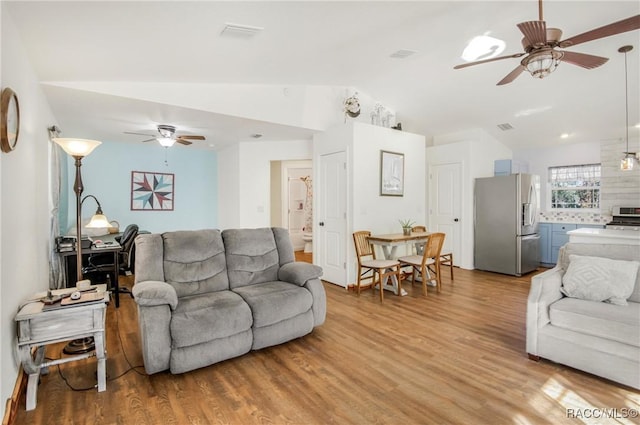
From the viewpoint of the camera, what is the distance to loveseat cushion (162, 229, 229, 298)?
285 cm

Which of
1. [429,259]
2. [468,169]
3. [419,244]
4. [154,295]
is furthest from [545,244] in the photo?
[154,295]

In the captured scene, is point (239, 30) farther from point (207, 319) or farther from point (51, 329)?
point (51, 329)

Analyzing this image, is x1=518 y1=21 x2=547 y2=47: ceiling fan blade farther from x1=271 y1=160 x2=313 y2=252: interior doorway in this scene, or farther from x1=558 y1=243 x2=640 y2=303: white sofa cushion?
x1=271 y1=160 x2=313 y2=252: interior doorway

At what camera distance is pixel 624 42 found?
368 cm

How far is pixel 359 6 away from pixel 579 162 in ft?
19.8

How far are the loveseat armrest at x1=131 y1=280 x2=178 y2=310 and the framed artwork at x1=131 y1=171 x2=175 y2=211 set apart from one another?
4665 mm

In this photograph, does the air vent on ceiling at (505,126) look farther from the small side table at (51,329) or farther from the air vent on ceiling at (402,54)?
→ the small side table at (51,329)

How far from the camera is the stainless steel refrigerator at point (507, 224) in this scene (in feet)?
18.3

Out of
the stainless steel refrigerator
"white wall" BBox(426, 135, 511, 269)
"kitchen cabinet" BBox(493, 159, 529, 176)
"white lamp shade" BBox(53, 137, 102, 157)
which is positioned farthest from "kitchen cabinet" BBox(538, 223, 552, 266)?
"white lamp shade" BBox(53, 137, 102, 157)

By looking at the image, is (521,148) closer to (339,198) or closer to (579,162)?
(579,162)

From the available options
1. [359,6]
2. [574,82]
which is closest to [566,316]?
[359,6]

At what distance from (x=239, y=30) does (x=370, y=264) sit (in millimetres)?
3083

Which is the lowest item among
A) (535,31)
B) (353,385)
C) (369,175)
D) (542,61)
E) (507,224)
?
(353,385)

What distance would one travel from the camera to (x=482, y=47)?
348 cm
